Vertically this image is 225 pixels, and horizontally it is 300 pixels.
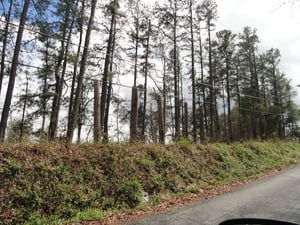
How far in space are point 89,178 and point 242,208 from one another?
3630mm

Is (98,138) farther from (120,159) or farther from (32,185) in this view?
(32,185)

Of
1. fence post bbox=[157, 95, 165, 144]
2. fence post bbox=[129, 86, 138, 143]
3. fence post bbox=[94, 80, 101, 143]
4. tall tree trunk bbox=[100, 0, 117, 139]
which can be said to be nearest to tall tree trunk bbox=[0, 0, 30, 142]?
tall tree trunk bbox=[100, 0, 117, 139]

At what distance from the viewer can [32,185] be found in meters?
5.32

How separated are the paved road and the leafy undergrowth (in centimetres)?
116

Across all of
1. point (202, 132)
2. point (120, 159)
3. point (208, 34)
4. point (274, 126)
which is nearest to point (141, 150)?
point (120, 159)

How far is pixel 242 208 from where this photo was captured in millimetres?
5973

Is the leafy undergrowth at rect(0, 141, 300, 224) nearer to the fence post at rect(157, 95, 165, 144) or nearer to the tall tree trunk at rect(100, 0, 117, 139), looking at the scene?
the fence post at rect(157, 95, 165, 144)

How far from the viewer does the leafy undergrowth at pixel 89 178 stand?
16.7 feet

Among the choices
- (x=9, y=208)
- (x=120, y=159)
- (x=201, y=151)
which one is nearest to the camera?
(x=9, y=208)

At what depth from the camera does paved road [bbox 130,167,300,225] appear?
5.25m

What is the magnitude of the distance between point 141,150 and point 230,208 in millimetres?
3400

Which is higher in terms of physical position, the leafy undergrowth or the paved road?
the leafy undergrowth

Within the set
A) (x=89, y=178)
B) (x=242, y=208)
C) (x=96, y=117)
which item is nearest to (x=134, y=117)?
(x=96, y=117)

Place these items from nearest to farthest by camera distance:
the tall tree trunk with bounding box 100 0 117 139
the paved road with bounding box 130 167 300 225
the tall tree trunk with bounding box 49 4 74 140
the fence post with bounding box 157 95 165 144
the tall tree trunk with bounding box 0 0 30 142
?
1. the paved road with bounding box 130 167 300 225
2. the fence post with bounding box 157 95 165 144
3. the tall tree trunk with bounding box 0 0 30 142
4. the tall tree trunk with bounding box 100 0 117 139
5. the tall tree trunk with bounding box 49 4 74 140
